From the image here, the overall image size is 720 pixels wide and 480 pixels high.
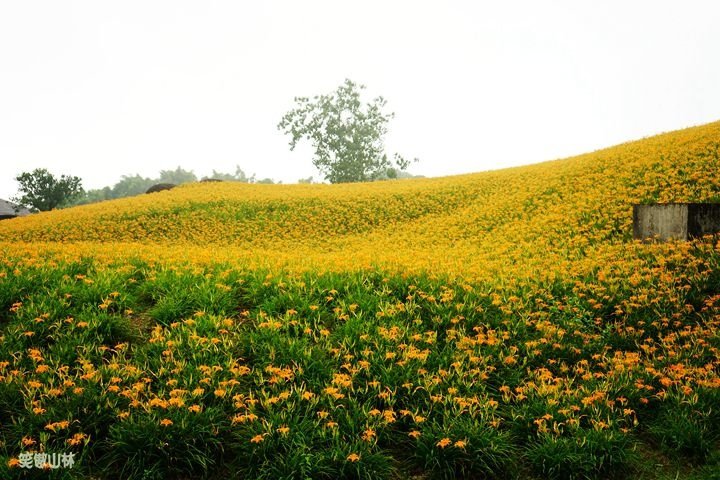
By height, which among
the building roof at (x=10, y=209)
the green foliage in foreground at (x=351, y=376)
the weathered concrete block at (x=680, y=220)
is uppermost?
the building roof at (x=10, y=209)

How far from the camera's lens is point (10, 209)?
157 feet

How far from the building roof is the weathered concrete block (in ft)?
179

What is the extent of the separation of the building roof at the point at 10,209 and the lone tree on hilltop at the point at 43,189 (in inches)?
65.4

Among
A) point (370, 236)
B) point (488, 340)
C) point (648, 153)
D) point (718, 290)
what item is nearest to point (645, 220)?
point (718, 290)

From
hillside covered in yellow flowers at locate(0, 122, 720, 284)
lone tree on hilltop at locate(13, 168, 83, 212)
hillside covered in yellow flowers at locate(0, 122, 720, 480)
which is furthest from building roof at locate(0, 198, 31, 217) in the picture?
hillside covered in yellow flowers at locate(0, 122, 720, 480)

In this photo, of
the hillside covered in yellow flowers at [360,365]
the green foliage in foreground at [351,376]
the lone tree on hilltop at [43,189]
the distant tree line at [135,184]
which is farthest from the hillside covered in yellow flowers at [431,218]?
the distant tree line at [135,184]

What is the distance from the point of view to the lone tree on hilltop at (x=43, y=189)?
43553mm

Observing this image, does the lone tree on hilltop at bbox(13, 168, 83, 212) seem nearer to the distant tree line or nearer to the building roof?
the building roof

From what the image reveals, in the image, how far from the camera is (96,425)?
161 inches

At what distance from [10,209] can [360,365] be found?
57.5 meters

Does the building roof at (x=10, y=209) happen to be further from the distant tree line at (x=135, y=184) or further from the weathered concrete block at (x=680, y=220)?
the weathered concrete block at (x=680, y=220)

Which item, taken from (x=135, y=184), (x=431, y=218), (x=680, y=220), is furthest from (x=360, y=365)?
(x=135, y=184)

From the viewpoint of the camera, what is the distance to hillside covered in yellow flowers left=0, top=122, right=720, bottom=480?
12.9ft

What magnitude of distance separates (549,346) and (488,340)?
88 centimetres
